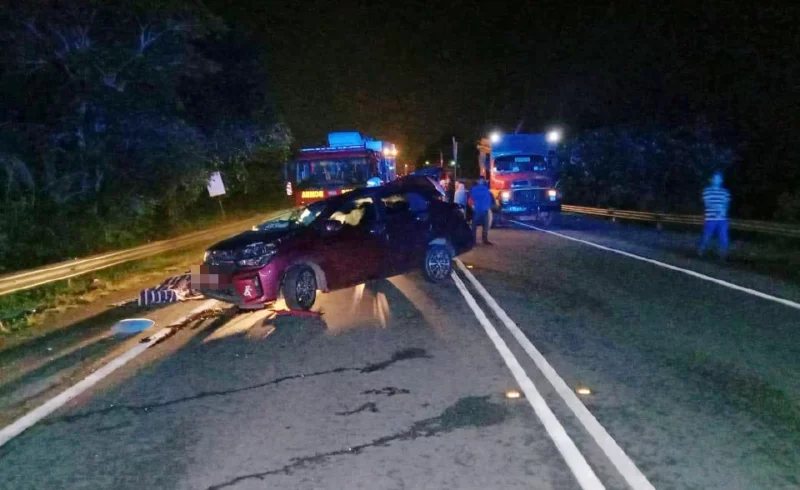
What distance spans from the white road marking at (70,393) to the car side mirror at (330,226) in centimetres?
278

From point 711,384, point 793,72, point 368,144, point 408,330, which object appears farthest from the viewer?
point 793,72

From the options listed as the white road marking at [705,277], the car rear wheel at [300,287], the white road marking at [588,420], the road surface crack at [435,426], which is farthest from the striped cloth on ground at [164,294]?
the white road marking at [705,277]

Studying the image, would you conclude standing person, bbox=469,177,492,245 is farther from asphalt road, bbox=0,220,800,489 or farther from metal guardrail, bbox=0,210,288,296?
asphalt road, bbox=0,220,800,489

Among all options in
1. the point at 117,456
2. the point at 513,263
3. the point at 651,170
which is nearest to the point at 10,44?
the point at 513,263

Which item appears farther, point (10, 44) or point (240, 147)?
point (240, 147)

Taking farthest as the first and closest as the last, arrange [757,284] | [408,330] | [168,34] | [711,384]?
[168,34]
[757,284]
[408,330]
[711,384]

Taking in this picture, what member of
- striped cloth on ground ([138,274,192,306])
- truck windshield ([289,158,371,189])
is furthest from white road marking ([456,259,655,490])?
truck windshield ([289,158,371,189])

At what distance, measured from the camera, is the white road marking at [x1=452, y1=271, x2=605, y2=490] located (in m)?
5.44

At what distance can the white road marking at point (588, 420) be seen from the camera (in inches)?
214

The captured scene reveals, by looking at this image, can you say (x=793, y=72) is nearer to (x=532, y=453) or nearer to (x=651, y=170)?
(x=651, y=170)

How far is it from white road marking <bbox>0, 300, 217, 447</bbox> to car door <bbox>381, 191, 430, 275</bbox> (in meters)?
4.30

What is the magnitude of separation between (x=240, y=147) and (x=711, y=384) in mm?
27290

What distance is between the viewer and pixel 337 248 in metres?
12.9

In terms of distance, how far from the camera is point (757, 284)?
1453cm
